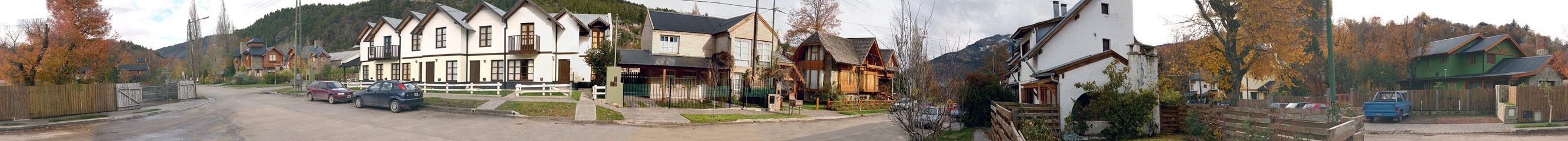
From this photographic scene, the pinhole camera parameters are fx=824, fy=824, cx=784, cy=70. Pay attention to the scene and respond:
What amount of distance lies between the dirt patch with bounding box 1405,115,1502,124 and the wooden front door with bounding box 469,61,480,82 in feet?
46.6

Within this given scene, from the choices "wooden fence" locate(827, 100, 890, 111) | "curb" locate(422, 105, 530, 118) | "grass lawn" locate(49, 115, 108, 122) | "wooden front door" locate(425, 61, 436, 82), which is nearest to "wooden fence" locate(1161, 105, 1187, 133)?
"wooden fence" locate(827, 100, 890, 111)

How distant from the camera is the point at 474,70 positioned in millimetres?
13500

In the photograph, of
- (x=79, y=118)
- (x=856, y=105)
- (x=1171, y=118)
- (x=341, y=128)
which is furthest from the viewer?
(x=856, y=105)

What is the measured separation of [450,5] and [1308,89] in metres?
13.6

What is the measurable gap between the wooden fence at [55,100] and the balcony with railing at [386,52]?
4348mm

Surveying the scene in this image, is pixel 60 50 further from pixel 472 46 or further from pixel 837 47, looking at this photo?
pixel 837 47

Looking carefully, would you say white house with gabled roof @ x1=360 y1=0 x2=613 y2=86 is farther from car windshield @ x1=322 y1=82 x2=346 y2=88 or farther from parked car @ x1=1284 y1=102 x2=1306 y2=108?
parked car @ x1=1284 y1=102 x2=1306 y2=108

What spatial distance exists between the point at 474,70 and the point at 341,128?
2113 millimetres

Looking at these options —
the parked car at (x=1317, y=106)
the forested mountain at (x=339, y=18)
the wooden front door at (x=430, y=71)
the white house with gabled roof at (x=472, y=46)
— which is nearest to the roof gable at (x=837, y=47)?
the forested mountain at (x=339, y=18)

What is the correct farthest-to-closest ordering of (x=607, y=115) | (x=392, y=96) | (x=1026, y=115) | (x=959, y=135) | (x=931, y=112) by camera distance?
1. (x=959, y=135)
2. (x=607, y=115)
3. (x=392, y=96)
4. (x=1026, y=115)
5. (x=931, y=112)

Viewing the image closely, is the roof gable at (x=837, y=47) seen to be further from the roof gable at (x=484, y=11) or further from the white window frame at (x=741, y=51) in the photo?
the roof gable at (x=484, y=11)

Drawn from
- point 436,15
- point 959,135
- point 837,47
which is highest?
point 436,15

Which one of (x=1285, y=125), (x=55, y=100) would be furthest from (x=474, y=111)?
(x=1285, y=125)

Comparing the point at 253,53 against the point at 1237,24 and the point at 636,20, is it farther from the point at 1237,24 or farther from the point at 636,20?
the point at 1237,24
